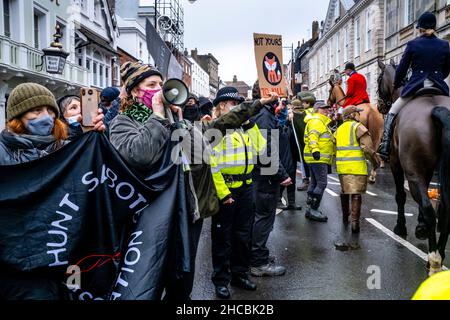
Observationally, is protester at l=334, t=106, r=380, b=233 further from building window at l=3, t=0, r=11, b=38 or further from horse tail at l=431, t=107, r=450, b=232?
building window at l=3, t=0, r=11, b=38

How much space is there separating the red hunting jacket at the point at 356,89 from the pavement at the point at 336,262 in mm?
3612

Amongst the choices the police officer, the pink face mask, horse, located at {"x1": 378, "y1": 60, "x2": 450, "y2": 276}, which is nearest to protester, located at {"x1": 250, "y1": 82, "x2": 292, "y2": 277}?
horse, located at {"x1": 378, "y1": 60, "x2": 450, "y2": 276}

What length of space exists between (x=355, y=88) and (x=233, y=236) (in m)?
7.27

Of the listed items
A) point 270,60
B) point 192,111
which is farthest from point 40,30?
point 270,60

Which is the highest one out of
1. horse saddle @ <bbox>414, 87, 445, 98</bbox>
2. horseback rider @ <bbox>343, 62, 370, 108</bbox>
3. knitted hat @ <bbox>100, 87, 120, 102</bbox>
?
horseback rider @ <bbox>343, 62, 370, 108</bbox>

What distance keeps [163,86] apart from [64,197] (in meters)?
0.98

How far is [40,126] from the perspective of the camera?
2.63m

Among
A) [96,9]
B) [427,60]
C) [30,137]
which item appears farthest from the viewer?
[96,9]

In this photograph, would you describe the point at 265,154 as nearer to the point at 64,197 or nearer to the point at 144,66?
the point at 144,66

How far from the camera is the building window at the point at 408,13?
22.6 metres

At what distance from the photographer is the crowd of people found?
2643 millimetres

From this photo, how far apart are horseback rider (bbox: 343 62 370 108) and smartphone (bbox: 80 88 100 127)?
882cm

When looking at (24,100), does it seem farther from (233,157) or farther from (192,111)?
(192,111)

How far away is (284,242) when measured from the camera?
6.25 meters
